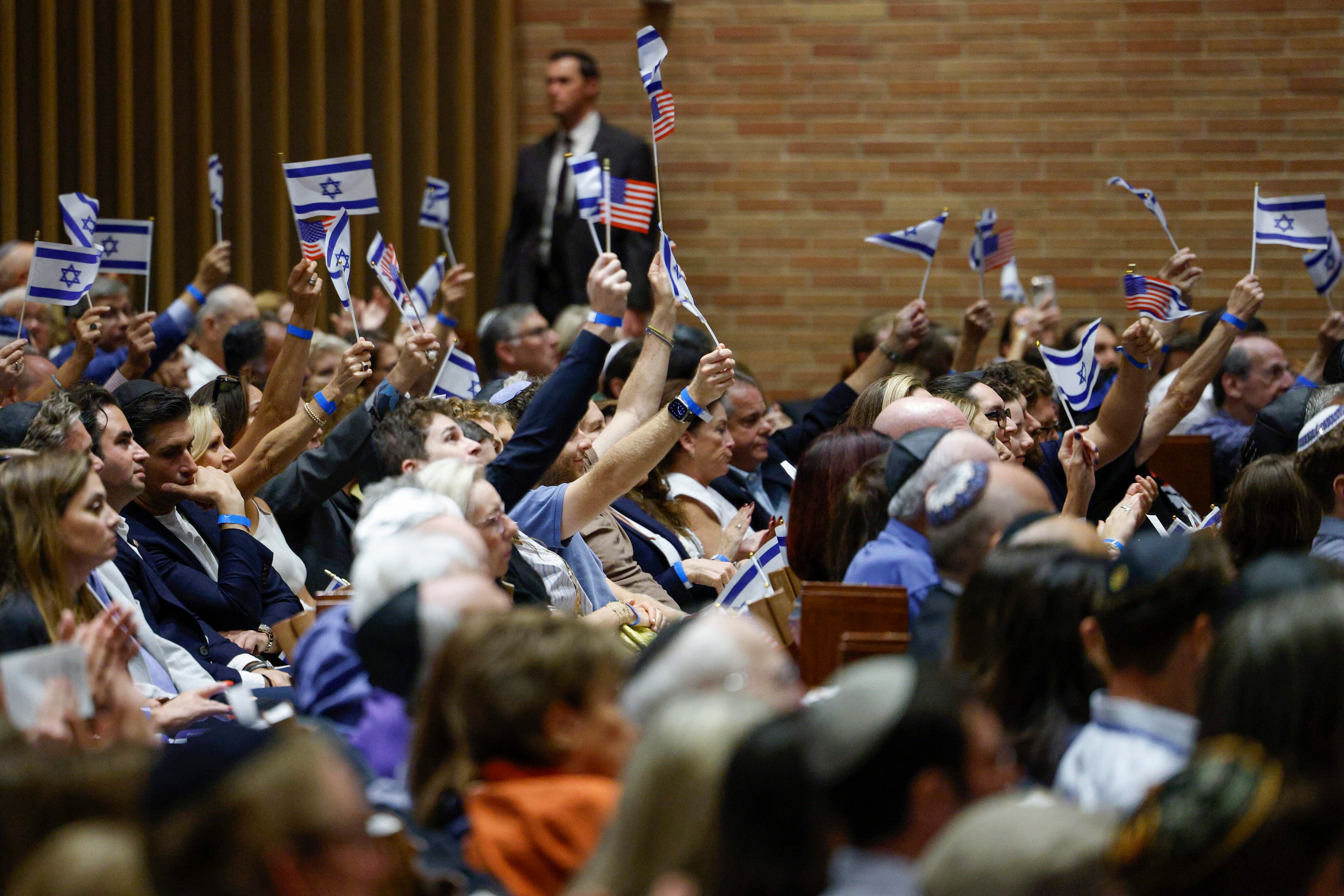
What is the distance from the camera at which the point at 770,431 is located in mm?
5867

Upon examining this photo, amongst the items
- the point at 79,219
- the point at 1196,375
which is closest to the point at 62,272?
the point at 79,219

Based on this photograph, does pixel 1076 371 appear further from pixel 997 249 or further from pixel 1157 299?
pixel 997 249

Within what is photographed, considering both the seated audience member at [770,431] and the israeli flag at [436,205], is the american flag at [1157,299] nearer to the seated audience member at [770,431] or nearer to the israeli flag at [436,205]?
the seated audience member at [770,431]

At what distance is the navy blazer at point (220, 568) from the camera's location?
391 centimetres

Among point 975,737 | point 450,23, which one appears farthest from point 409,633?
point 450,23

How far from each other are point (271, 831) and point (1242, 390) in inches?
220

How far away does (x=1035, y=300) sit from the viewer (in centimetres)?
796

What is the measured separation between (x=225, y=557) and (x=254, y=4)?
5.12 m

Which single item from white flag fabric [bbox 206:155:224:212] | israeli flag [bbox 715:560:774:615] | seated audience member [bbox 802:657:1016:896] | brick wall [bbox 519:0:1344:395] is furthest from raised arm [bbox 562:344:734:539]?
brick wall [bbox 519:0:1344:395]

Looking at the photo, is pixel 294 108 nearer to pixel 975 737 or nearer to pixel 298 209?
pixel 298 209

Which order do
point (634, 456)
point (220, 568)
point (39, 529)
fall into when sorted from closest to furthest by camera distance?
point (39, 529) < point (634, 456) < point (220, 568)

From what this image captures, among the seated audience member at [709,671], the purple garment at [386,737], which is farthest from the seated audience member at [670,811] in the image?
the purple garment at [386,737]

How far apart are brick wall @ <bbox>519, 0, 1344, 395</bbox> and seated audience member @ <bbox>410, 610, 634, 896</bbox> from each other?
643cm

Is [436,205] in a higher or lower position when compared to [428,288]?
higher
